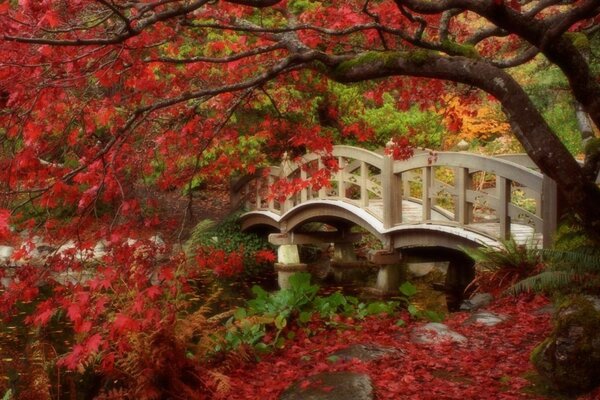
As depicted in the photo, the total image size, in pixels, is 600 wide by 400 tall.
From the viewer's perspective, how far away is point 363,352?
593 cm

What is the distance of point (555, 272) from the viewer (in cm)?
655

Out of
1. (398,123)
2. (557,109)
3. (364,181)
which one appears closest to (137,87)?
(364,181)

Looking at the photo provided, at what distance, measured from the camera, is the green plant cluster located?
679 cm

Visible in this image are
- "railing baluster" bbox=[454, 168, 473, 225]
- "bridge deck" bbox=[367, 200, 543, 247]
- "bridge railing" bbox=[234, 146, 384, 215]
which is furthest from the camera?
"bridge railing" bbox=[234, 146, 384, 215]

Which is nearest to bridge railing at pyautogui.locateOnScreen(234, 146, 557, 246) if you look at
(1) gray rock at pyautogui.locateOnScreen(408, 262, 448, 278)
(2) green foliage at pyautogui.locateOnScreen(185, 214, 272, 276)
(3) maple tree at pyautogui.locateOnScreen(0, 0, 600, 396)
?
(2) green foliage at pyautogui.locateOnScreen(185, 214, 272, 276)

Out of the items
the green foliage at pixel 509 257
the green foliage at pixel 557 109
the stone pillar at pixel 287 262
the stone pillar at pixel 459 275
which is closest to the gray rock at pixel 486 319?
the green foliage at pixel 509 257

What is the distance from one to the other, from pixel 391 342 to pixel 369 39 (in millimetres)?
3753

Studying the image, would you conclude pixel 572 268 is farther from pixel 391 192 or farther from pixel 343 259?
pixel 343 259

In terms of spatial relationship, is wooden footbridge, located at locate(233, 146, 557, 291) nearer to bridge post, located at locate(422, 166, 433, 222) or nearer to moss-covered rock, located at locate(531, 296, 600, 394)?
bridge post, located at locate(422, 166, 433, 222)

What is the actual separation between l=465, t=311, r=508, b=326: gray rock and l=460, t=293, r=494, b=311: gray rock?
31.5 inches

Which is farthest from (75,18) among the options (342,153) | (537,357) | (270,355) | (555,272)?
(342,153)

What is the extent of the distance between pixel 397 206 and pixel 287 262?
4296 millimetres

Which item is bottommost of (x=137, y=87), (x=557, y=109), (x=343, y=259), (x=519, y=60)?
(x=343, y=259)

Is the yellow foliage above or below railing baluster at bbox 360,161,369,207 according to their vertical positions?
above
